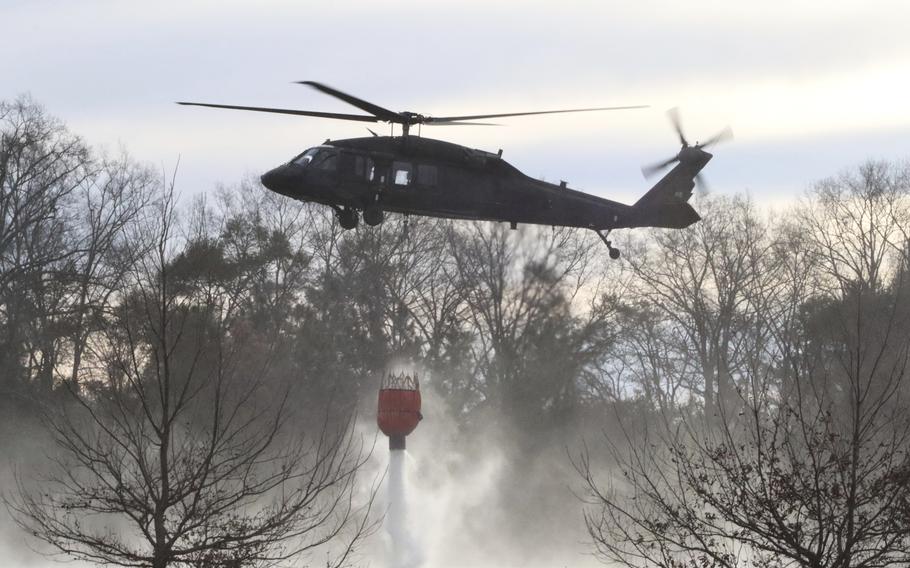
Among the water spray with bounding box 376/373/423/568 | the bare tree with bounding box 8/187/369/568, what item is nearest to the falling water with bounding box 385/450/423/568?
the water spray with bounding box 376/373/423/568

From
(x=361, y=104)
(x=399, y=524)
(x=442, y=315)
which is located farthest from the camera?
(x=442, y=315)

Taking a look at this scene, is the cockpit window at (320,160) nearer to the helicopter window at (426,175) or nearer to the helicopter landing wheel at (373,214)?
the helicopter landing wheel at (373,214)

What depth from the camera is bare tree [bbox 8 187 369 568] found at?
18031mm

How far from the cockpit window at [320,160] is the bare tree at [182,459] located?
4.18 metres

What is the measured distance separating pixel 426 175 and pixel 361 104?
8.86 feet

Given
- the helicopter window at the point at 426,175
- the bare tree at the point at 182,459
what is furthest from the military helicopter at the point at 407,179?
the bare tree at the point at 182,459

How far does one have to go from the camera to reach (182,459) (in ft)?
63.3

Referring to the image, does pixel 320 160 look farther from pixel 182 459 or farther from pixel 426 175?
pixel 182 459

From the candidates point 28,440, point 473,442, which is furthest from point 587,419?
point 28,440

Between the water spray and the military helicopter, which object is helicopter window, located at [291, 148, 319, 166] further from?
the water spray

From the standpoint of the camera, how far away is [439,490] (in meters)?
56.8

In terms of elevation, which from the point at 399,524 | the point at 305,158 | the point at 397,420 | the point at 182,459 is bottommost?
the point at 182,459

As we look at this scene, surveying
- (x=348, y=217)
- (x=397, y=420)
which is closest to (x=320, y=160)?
(x=348, y=217)

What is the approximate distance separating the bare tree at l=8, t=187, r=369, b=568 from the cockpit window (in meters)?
4.18
